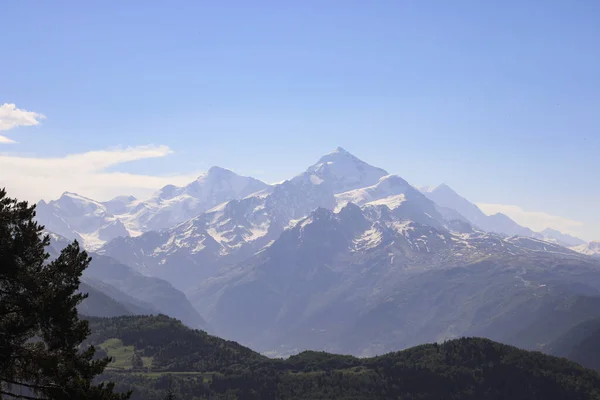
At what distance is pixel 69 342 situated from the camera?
5572 centimetres

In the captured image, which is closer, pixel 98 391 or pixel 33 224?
pixel 98 391

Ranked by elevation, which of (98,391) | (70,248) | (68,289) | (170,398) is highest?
(70,248)

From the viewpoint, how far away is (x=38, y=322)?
5475 centimetres

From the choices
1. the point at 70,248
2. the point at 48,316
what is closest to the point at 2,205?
the point at 70,248

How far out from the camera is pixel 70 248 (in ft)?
202

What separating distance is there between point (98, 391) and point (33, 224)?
683 inches

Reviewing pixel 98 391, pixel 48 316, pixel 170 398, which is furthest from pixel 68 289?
pixel 170 398

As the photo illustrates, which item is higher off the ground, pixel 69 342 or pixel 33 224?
pixel 33 224

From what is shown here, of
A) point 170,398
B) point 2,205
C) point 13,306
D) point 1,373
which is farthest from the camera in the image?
point 170,398

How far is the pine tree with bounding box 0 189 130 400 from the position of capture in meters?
50.7

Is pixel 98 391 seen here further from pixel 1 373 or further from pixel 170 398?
pixel 170 398

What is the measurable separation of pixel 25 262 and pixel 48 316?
5.53m

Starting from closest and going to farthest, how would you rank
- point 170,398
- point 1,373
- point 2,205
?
point 1,373 → point 2,205 → point 170,398

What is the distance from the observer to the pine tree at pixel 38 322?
50.7m
